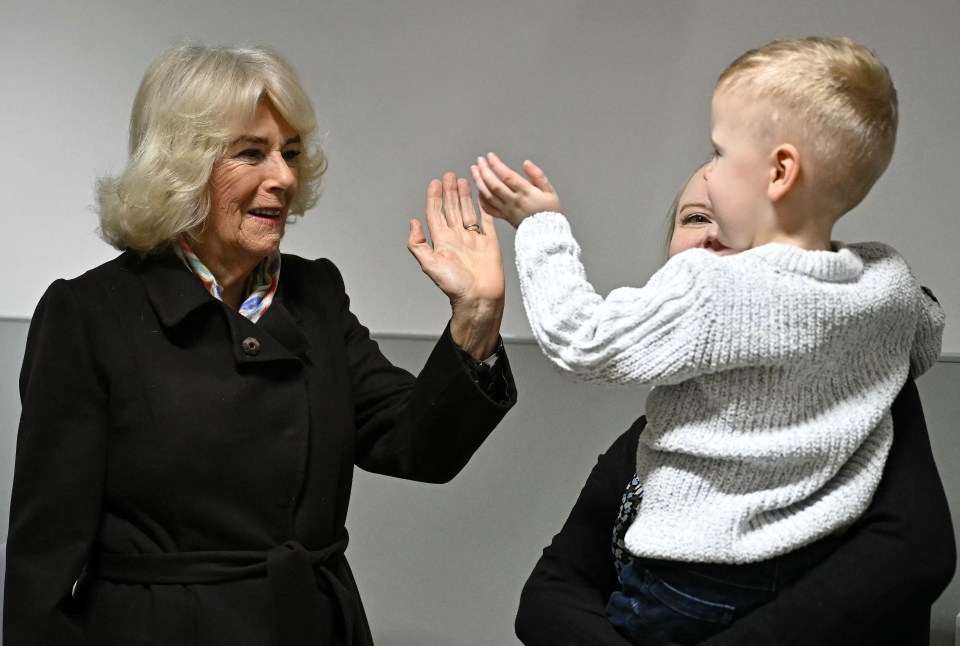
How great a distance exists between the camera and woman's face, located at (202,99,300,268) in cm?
193

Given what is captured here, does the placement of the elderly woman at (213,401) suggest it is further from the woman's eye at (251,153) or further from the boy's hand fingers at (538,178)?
the boy's hand fingers at (538,178)

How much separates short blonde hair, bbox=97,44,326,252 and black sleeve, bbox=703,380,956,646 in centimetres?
113

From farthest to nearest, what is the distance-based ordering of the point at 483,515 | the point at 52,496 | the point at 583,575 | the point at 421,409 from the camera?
the point at 483,515 → the point at 421,409 → the point at 52,496 → the point at 583,575

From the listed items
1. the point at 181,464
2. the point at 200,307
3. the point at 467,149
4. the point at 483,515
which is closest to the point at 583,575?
the point at 181,464

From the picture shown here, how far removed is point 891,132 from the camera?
1.27 metres

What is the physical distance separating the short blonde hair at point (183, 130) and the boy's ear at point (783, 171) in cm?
98

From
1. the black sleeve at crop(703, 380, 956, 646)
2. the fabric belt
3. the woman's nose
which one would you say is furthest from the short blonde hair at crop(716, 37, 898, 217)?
the fabric belt

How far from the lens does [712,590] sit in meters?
1.32

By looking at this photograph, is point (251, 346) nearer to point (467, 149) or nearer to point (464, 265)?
point (464, 265)

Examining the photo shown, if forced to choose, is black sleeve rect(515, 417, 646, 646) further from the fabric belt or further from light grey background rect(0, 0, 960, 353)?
light grey background rect(0, 0, 960, 353)

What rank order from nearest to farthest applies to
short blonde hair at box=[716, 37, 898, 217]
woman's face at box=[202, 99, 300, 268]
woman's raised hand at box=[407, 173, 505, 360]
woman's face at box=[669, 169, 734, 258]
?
short blonde hair at box=[716, 37, 898, 217], woman's face at box=[669, 169, 734, 258], woman's raised hand at box=[407, 173, 505, 360], woman's face at box=[202, 99, 300, 268]

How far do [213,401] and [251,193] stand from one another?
377mm

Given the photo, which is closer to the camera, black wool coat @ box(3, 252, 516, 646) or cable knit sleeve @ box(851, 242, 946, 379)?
cable knit sleeve @ box(851, 242, 946, 379)

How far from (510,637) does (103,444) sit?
167 centimetres
